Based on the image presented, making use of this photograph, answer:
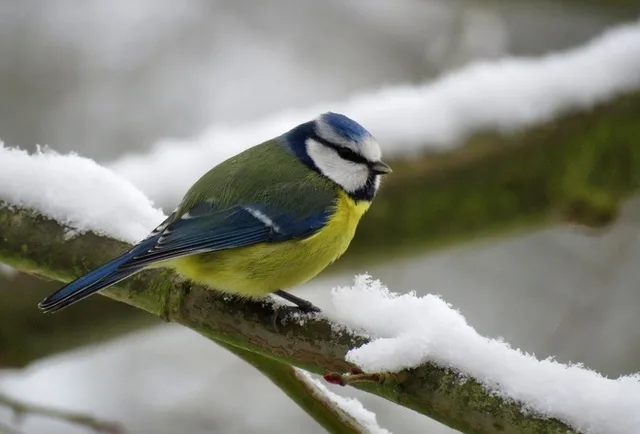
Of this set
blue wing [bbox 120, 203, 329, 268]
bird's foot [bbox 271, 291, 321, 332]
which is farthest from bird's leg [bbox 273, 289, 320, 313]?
blue wing [bbox 120, 203, 329, 268]

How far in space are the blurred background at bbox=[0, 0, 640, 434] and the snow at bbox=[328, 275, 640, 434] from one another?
0.56 m

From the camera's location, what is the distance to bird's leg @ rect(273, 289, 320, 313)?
1165 mm

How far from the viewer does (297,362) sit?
1.10 m

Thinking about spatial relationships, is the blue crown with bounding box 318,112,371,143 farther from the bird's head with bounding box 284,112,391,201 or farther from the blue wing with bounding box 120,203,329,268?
the blue wing with bounding box 120,203,329,268

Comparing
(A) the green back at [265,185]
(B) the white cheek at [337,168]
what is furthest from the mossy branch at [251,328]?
(B) the white cheek at [337,168]

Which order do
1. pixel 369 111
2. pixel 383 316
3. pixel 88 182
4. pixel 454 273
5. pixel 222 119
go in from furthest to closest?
pixel 222 119, pixel 454 273, pixel 369 111, pixel 88 182, pixel 383 316

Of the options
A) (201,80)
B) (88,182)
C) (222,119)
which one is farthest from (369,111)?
(201,80)

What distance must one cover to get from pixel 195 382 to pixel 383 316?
204 centimetres

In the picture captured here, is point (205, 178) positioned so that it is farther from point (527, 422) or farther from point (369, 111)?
point (527, 422)

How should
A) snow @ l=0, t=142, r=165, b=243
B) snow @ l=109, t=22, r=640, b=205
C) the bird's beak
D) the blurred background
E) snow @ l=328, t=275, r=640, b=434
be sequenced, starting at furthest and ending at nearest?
the blurred background
snow @ l=109, t=22, r=640, b=205
the bird's beak
snow @ l=0, t=142, r=165, b=243
snow @ l=328, t=275, r=640, b=434

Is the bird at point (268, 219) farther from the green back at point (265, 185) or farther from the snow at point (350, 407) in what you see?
the snow at point (350, 407)

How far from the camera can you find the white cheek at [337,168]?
1.54 metres

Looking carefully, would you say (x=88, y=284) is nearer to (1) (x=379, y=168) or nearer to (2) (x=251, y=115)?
(1) (x=379, y=168)

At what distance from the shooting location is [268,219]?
1431mm
